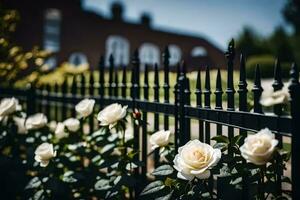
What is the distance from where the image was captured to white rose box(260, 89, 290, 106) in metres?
1.57

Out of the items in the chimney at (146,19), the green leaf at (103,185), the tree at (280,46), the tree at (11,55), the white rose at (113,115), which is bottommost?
the green leaf at (103,185)

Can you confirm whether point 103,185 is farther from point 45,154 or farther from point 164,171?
point 164,171

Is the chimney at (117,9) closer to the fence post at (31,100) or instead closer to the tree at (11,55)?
the tree at (11,55)

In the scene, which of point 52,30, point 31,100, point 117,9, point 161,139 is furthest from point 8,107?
point 117,9

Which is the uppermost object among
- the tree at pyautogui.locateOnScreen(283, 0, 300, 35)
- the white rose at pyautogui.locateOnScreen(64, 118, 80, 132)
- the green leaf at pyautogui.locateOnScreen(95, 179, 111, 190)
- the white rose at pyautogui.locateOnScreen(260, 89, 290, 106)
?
the tree at pyautogui.locateOnScreen(283, 0, 300, 35)

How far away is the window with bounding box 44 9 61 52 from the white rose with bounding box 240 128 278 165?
21519mm

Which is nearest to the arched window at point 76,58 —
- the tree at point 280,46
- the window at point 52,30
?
the window at point 52,30

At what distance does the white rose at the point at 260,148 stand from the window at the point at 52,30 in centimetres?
2152

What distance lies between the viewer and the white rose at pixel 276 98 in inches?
61.7

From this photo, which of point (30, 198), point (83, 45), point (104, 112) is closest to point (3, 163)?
point (30, 198)

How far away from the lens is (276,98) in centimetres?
161

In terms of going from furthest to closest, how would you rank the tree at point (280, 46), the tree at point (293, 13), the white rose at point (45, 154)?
the tree at point (293, 13)
the tree at point (280, 46)
the white rose at point (45, 154)

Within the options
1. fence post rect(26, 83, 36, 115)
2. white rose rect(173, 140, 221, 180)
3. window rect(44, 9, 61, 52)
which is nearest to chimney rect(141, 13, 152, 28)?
window rect(44, 9, 61, 52)

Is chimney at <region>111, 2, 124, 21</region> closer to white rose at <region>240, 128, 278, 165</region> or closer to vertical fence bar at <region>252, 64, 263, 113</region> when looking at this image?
vertical fence bar at <region>252, 64, 263, 113</region>
